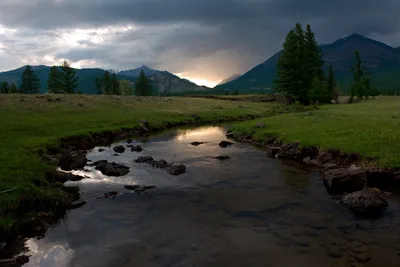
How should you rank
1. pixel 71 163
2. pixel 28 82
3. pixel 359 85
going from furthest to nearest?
pixel 28 82
pixel 359 85
pixel 71 163

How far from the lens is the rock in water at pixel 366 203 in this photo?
16.5 metres

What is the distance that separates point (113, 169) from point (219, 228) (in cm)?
1291

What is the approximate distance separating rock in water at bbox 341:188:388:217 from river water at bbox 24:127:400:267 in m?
0.50

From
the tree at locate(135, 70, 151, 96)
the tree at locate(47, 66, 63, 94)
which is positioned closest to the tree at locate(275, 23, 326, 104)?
the tree at locate(135, 70, 151, 96)

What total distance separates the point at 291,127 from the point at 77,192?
96.1 ft

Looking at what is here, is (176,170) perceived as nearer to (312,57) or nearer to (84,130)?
(84,130)

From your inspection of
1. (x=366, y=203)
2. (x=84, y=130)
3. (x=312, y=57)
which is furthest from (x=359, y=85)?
(x=366, y=203)

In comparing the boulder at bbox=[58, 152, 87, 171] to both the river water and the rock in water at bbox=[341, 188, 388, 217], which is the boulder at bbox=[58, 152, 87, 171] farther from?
the rock in water at bbox=[341, 188, 388, 217]

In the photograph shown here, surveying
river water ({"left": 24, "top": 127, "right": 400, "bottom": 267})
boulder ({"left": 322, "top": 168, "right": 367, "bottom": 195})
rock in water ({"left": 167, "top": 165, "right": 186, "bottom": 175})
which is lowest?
river water ({"left": 24, "top": 127, "right": 400, "bottom": 267})

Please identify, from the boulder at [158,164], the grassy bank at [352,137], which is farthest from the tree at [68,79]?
the boulder at [158,164]

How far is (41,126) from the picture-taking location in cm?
4141

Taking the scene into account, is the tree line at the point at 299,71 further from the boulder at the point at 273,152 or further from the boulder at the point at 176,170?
the boulder at the point at 176,170

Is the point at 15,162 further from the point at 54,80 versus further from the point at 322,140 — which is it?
the point at 54,80

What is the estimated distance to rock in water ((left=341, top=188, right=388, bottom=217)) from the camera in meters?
16.5
